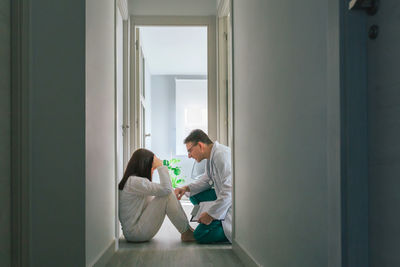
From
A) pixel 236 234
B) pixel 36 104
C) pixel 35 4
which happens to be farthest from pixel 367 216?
pixel 236 234

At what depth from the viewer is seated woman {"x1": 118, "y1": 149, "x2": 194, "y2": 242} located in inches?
143

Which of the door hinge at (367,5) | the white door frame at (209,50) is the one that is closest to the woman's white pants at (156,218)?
the white door frame at (209,50)

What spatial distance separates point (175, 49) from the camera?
6.70m

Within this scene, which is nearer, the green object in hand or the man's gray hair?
the man's gray hair

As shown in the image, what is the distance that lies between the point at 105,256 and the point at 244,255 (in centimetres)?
87

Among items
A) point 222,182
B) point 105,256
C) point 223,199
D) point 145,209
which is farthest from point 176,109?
point 105,256

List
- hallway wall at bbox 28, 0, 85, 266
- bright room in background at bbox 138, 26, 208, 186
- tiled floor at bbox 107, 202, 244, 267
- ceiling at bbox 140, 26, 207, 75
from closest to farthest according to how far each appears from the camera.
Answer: hallway wall at bbox 28, 0, 85, 266, tiled floor at bbox 107, 202, 244, 267, ceiling at bbox 140, 26, 207, 75, bright room in background at bbox 138, 26, 208, 186

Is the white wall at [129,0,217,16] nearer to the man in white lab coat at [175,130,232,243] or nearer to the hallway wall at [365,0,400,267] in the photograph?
the man in white lab coat at [175,130,232,243]

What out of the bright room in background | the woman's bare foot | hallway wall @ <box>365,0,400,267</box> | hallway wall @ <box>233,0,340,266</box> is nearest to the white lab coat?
the woman's bare foot

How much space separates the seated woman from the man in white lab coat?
209 mm

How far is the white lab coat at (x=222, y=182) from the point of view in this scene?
3.52 metres

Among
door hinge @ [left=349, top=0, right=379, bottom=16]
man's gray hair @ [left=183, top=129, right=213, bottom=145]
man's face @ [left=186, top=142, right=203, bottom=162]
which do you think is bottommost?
man's face @ [left=186, top=142, right=203, bottom=162]

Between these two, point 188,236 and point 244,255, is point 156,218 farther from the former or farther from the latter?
point 244,255

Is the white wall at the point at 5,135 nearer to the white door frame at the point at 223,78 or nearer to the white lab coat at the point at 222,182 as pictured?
the white lab coat at the point at 222,182
